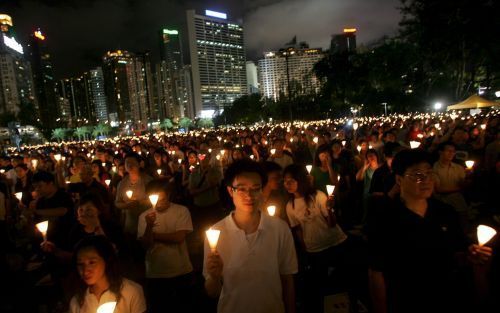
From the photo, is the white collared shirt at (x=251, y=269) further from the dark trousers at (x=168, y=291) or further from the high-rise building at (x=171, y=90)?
the high-rise building at (x=171, y=90)

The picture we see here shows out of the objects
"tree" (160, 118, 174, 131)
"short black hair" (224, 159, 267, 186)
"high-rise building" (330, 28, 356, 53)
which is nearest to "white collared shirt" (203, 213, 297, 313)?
"short black hair" (224, 159, 267, 186)

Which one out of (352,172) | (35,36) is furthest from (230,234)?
(35,36)

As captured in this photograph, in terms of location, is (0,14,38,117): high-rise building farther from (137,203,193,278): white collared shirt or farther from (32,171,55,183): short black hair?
(137,203,193,278): white collared shirt

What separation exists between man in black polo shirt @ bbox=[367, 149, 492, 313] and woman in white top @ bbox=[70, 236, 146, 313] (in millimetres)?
1886

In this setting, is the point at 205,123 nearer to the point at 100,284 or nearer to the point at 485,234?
the point at 100,284

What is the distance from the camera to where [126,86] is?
187 metres

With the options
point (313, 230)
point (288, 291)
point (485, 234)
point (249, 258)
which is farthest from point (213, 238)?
point (313, 230)

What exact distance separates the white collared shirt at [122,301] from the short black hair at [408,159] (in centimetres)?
229

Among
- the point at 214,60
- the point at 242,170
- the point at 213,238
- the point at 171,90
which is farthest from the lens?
the point at 171,90

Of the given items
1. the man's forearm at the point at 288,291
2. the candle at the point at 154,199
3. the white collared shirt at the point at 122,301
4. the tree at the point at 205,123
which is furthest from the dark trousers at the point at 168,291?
the tree at the point at 205,123

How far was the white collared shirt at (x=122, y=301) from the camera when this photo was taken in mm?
2873

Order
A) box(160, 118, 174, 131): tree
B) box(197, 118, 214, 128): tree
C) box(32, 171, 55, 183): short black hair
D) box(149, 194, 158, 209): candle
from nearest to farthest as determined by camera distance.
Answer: box(149, 194, 158, 209): candle < box(32, 171, 55, 183): short black hair < box(160, 118, 174, 131): tree < box(197, 118, 214, 128): tree

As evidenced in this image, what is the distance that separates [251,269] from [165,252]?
1.80 metres

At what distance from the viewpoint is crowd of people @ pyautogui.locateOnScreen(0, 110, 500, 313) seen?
2582 mm
